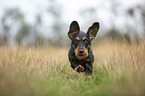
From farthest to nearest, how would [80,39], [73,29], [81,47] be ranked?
[73,29] → [80,39] → [81,47]

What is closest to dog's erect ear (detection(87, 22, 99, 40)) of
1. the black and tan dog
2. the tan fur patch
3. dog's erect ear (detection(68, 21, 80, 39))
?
the black and tan dog

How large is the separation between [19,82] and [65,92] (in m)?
0.84

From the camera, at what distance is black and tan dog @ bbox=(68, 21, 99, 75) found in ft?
11.9

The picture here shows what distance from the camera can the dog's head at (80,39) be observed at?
3.57 meters

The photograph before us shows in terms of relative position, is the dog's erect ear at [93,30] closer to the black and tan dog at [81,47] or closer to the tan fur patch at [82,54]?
the black and tan dog at [81,47]

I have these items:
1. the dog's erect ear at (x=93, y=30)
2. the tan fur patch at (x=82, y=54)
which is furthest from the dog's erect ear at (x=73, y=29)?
the tan fur patch at (x=82, y=54)

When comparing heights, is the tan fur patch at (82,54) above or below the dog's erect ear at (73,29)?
below

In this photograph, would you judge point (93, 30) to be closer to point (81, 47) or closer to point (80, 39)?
point (80, 39)

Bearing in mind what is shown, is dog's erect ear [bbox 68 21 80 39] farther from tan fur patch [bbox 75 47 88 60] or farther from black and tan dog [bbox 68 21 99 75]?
tan fur patch [bbox 75 47 88 60]

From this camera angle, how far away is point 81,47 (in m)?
3.54

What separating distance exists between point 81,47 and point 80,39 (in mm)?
275

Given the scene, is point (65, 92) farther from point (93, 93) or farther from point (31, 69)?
A: point (31, 69)

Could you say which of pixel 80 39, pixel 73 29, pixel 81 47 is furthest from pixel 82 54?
pixel 73 29

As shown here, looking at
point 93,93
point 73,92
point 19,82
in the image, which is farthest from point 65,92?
point 19,82
